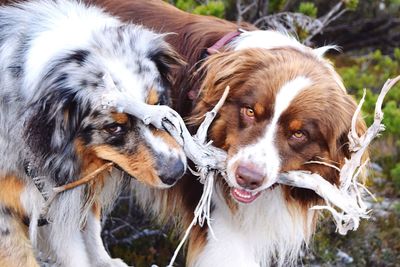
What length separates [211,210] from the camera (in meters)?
4.83

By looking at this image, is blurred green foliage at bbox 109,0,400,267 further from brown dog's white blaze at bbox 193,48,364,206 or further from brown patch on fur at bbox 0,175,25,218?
brown patch on fur at bbox 0,175,25,218

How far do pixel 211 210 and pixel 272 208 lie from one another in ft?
1.33

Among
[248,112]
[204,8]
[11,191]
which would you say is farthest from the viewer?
[204,8]

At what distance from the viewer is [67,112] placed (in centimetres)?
395

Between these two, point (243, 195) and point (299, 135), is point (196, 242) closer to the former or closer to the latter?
point (243, 195)

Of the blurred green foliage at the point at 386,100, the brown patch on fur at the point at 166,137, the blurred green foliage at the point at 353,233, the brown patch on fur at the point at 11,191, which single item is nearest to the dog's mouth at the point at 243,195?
the brown patch on fur at the point at 166,137

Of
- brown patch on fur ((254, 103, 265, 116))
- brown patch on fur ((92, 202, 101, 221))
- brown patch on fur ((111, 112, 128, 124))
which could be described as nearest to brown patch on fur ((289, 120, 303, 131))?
brown patch on fur ((254, 103, 265, 116))

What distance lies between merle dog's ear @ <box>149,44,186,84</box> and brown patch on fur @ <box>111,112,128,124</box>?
51 centimetres

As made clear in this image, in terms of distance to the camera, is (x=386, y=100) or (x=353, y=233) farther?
(x=386, y=100)

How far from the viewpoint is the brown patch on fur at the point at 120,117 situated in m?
3.88

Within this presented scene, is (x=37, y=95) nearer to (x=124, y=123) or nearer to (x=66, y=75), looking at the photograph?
(x=66, y=75)

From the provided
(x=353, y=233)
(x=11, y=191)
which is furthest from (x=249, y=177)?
(x=353, y=233)

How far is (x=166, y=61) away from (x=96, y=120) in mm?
646

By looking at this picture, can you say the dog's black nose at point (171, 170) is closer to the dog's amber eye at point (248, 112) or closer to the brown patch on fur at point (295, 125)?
the dog's amber eye at point (248, 112)
